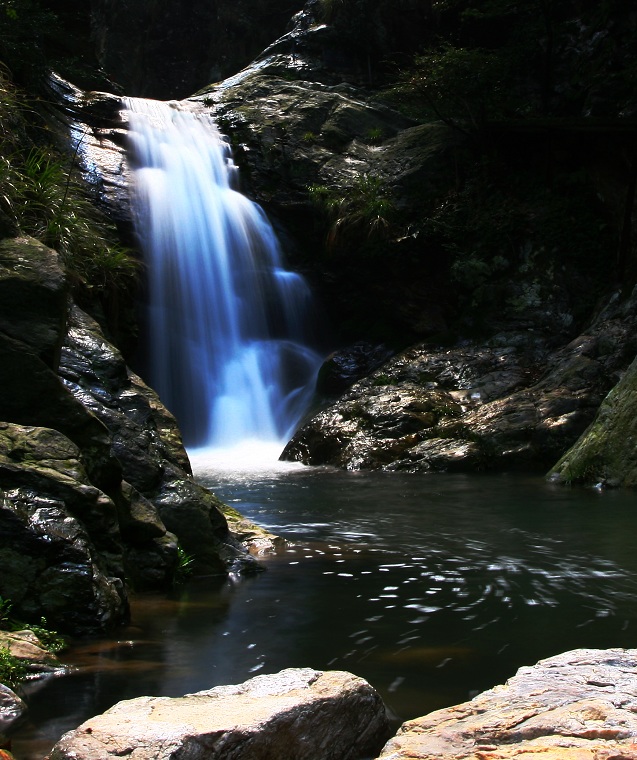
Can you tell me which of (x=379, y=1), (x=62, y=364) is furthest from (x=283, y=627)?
(x=379, y=1)

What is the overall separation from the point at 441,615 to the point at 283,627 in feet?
3.03

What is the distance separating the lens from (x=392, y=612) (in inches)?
198

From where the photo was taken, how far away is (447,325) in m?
18.0

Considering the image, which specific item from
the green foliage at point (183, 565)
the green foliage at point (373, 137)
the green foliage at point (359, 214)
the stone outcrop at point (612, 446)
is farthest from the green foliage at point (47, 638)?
the green foliage at point (373, 137)

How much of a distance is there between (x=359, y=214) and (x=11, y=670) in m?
15.9

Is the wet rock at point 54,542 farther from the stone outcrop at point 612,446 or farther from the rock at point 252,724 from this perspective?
the stone outcrop at point 612,446

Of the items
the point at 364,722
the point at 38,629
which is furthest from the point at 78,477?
the point at 364,722

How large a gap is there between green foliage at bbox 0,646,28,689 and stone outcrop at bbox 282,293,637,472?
33.0 feet

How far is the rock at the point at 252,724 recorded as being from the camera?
253 centimetres

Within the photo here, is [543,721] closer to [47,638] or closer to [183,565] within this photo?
[47,638]

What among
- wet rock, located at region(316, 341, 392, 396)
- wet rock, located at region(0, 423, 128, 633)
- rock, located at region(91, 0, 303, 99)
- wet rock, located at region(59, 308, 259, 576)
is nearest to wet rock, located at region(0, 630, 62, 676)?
wet rock, located at region(0, 423, 128, 633)

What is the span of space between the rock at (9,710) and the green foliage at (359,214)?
52.4 feet

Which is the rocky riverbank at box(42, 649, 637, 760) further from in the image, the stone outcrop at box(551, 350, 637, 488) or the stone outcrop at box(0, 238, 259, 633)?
the stone outcrop at box(551, 350, 637, 488)

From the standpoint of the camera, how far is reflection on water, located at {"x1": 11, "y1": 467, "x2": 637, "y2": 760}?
12.6 feet
